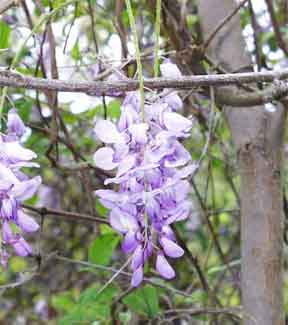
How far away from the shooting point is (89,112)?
1229 millimetres

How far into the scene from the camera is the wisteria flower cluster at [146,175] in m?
0.58

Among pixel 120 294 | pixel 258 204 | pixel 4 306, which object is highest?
pixel 258 204

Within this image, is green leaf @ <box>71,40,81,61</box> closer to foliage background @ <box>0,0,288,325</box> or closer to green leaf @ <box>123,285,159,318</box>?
foliage background @ <box>0,0,288,325</box>

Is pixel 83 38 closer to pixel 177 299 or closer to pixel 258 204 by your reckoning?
pixel 177 299

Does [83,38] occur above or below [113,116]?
above

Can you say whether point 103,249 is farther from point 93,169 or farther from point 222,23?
point 222,23

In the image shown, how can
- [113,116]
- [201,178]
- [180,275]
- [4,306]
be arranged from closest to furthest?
[113,116], [180,275], [201,178], [4,306]

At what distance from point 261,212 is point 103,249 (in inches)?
10.4

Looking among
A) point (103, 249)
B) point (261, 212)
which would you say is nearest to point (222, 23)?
point (261, 212)

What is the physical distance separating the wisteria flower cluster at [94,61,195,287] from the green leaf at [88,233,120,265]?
43cm

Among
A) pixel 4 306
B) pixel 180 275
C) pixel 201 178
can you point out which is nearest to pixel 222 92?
pixel 180 275

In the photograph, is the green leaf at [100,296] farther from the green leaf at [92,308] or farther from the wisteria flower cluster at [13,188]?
the wisteria flower cluster at [13,188]

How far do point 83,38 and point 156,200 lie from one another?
4.19 ft

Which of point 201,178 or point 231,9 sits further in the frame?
point 201,178
